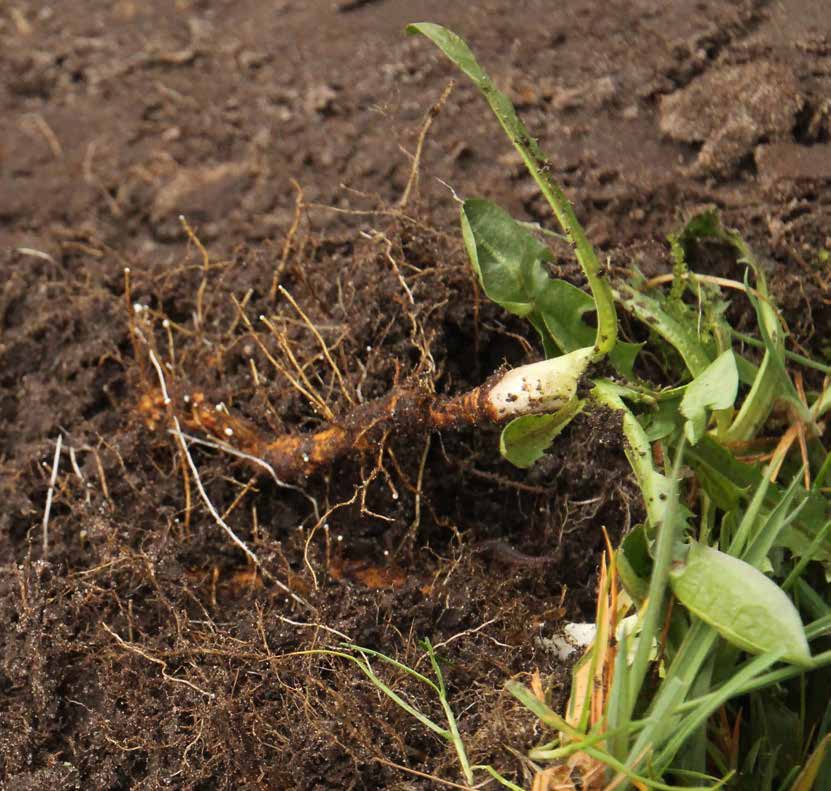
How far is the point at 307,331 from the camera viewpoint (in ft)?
4.97

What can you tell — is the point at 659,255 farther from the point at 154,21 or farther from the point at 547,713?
the point at 154,21

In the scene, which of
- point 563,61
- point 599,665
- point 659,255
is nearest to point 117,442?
point 599,665

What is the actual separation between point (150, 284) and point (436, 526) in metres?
0.71

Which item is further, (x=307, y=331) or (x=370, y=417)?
(x=307, y=331)

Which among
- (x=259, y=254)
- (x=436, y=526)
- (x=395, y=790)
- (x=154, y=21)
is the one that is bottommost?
(x=395, y=790)

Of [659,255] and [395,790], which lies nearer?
[395,790]

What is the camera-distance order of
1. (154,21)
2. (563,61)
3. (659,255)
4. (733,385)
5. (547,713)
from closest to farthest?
(547,713)
(733,385)
(659,255)
(563,61)
(154,21)

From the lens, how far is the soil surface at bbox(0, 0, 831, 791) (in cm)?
123

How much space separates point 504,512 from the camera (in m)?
1.41

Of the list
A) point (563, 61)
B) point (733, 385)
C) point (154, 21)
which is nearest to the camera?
point (733, 385)

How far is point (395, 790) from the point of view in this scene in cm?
112

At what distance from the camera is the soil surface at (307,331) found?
123 centimetres

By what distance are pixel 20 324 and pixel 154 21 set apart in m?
0.86

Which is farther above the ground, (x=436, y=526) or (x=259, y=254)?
(x=259, y=254)
